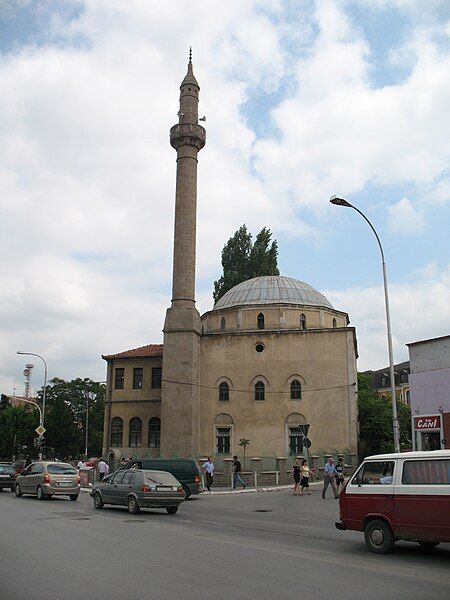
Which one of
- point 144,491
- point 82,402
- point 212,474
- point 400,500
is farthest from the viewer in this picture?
point 82,402

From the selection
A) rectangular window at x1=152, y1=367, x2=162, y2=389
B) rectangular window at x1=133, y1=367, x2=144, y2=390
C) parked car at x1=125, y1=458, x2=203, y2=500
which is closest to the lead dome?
rectangular window at x1=152, y1=367, x2=162, y2=389

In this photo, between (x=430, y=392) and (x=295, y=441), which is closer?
(x=430, y=392)

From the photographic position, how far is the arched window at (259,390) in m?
43.2

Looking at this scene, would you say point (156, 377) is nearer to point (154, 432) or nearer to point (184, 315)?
point (154, 432)

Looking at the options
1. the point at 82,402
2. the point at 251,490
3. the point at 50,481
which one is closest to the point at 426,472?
the point at 50,481

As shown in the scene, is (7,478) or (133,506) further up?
(7,478)

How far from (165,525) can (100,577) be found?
654 centimetres

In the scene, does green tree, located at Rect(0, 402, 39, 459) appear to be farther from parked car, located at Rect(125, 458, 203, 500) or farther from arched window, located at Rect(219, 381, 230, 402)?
parked car, located at Rect(125, 458, 203, 500)

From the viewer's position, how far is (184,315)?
42781mm

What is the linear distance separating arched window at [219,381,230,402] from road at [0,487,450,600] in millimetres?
27634

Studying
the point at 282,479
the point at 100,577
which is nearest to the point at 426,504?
the point at 100,577

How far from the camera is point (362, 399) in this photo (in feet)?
169

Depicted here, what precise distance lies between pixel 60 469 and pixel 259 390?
22.6 metres

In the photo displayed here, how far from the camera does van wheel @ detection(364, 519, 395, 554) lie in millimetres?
10469
